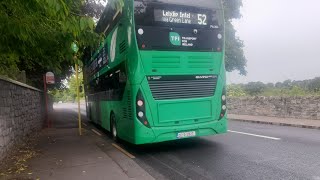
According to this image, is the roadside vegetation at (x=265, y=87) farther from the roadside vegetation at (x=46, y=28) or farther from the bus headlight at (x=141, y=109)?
the roadside vegetation at (x=46, y=28)

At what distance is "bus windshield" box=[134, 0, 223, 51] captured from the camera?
28.8ft

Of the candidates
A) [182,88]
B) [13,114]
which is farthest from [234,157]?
[13,114]

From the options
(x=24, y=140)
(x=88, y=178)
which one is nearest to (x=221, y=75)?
(x=88, y=178)

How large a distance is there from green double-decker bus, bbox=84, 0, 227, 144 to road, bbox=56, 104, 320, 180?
24.9 inches

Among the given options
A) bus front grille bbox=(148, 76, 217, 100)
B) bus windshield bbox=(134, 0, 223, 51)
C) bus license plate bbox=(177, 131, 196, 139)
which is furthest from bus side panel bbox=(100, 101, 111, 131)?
bus windshield bbox=(134, 0, 223, 51)

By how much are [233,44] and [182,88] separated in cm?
2844

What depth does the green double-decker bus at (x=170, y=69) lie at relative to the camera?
8.74 metres

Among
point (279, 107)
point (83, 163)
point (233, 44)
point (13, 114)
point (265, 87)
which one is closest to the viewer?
point (83, 163)

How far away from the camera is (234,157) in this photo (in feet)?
26.9

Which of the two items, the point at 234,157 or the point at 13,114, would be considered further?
the point at 13,114

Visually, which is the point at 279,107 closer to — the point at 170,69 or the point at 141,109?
the point at 170,69

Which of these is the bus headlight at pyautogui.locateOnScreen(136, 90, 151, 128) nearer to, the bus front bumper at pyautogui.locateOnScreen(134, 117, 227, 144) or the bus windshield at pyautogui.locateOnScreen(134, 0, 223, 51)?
the bus front bumper at pyautogui.locateOnScreen(134, 117, 227, 144)

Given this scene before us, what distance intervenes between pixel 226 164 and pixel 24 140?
7.81m

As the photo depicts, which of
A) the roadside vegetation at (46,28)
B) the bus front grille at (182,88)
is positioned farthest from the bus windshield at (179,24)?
the roadside vegetation at (46,28)
